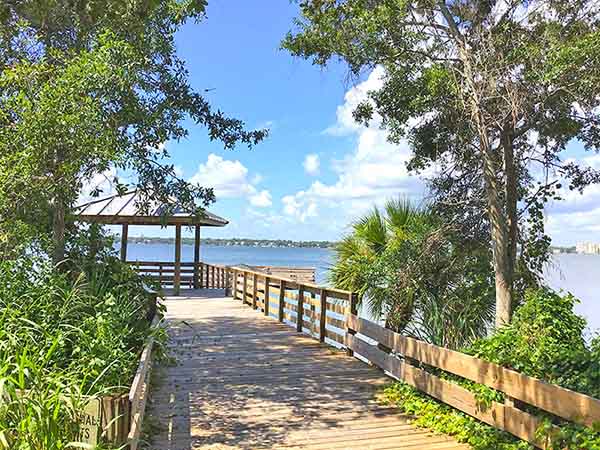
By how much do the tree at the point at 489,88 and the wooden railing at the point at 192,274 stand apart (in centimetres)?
988

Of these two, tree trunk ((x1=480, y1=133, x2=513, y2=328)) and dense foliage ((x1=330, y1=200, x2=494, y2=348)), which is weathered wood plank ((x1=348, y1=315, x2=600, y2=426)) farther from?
tree trunk ((x1=480, y1=133, x2=513, y2=328))

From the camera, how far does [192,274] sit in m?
16.3

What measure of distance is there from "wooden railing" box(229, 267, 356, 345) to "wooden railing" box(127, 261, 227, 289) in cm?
429

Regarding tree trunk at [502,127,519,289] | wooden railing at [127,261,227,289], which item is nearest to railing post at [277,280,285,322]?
tree trunk at [502,127,519,289]

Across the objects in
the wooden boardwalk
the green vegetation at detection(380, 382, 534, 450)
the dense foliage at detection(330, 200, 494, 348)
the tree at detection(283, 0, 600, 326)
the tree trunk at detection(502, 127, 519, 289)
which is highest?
the tree at detection(283, 0, 600, 326)

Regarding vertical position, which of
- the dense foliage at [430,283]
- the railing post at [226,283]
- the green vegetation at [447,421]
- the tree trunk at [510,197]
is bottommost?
the green vegetation at [447,421]

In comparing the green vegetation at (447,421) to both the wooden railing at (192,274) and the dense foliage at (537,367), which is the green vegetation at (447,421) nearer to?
the dense foliage at (537,367)

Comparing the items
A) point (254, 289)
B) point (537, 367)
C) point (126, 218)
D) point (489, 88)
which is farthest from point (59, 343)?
point (126, 218)

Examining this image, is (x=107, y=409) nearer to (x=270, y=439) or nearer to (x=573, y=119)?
(x=270, y=439)

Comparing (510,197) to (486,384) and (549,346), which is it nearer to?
(549,346)

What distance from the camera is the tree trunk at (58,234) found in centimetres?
493

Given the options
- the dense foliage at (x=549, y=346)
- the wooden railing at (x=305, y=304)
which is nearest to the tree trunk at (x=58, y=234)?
the wooden railing at (x=305, y=304)

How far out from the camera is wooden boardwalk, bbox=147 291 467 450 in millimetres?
3871

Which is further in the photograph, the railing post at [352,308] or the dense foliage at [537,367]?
the railing post at [352,308]
